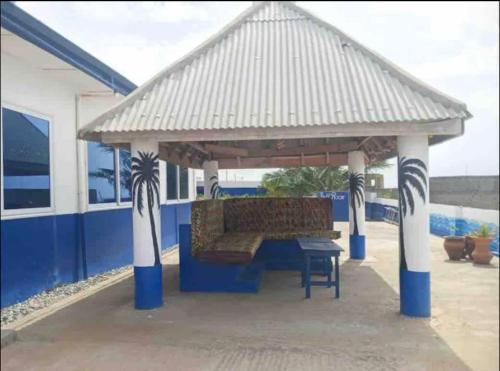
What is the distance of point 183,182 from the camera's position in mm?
14305

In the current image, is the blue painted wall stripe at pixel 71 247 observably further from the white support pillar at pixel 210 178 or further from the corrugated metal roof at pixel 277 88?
the white support pillar at pixel 210 178

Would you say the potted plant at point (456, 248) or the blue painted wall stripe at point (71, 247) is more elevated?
the blue painted wall stripe at point (71, 247)

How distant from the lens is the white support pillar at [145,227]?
591 cm

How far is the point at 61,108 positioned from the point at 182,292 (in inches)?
136

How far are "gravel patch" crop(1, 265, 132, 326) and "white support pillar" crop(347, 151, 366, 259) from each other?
5558 mm

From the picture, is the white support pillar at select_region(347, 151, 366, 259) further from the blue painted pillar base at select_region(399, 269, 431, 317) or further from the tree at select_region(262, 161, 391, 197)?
the tree at select_region(262, 161, 391, 197)

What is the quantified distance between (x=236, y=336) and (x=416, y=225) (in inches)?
106

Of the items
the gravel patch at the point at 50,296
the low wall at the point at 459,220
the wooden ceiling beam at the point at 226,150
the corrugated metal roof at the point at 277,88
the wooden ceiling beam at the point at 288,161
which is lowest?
the gravel patch at the point at 50,296

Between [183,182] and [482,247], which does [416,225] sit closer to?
[482,247]

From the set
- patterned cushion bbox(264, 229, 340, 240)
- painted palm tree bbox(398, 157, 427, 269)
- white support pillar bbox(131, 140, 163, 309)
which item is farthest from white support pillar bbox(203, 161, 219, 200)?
painted palm tree bbox(398, 157, 427, 269)

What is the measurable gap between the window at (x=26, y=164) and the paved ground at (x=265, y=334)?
161 cm

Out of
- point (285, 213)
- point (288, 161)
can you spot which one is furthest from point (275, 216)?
point (288, 161)

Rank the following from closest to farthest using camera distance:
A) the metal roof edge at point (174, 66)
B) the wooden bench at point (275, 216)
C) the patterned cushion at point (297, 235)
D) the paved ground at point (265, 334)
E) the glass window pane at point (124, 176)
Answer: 1. the paved ground at point (265, 334)
2. the metal roof edge at point (174, 66)
3. the patterned cushion at point (297, 235)
4. the glass window pane at point (124, 176)
5. the wooden bench at point (275, 216)

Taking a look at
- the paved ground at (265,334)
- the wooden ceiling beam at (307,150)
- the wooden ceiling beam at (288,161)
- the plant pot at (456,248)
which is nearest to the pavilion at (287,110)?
the paved ground at (265,334)
